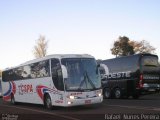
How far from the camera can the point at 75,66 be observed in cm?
1919

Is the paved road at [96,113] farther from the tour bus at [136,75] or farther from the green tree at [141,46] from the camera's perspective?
the green tree at [141,46]

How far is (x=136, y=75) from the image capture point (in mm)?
27562

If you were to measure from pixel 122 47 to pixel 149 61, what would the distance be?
5362 centimetres

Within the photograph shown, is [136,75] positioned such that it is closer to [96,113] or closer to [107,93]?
[107,93]

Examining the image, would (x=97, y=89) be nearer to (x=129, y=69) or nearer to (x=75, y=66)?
(x=75, y=66)

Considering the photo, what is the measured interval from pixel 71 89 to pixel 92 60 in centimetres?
212

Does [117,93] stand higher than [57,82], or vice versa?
[57,82]

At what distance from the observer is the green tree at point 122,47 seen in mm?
81500

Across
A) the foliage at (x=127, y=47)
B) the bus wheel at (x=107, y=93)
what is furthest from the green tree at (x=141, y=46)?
the bus wheel at (x=107, y=93)

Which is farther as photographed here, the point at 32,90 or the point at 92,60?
the point at 32,90

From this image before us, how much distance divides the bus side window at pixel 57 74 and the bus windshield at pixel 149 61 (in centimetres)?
954

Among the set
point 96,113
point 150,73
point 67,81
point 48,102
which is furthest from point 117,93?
point 96,113

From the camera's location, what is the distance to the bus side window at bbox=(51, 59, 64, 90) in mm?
19141

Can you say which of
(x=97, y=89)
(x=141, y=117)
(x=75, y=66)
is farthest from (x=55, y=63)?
(x=141, y=117)
